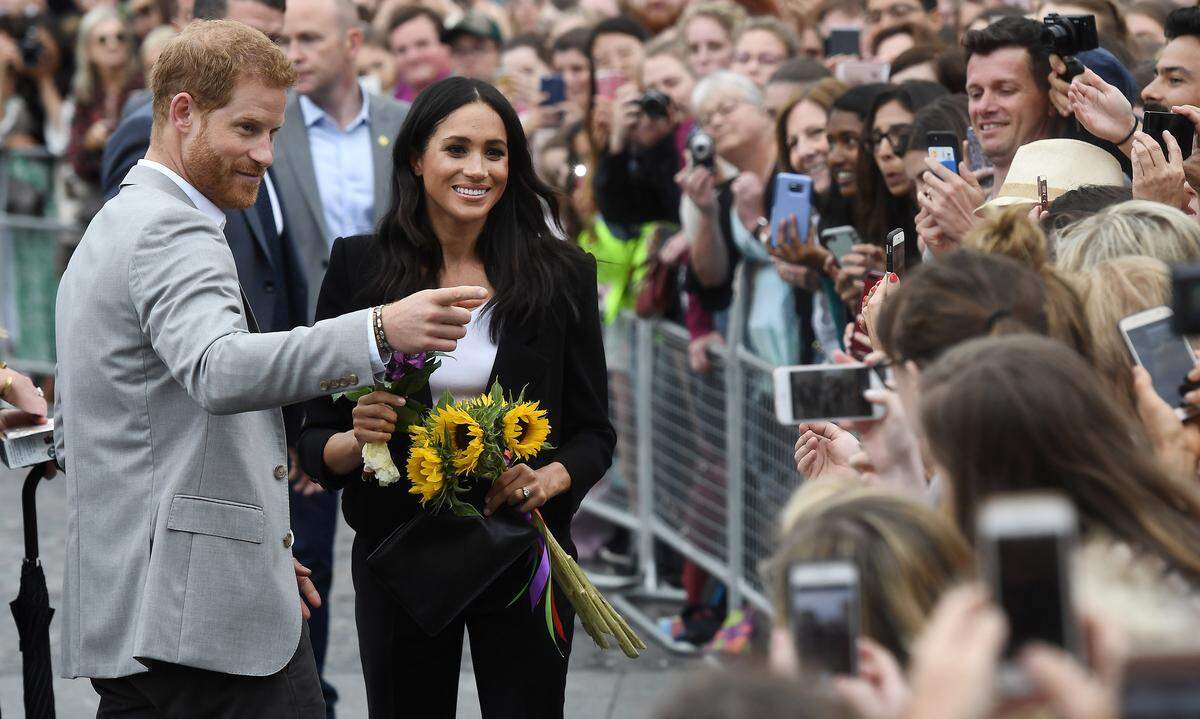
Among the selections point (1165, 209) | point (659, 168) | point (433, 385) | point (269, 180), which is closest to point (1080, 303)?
point (1165, 209)

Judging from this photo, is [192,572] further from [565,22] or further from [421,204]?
[565,22]

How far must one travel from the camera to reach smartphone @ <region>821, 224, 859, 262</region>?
228 inches

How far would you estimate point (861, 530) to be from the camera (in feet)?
7.34

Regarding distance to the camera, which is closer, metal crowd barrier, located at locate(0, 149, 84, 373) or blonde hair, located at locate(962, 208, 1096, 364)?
blonde hair, located at locate(962, 208, 1096, 364)

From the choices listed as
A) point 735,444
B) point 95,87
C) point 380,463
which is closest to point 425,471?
point 380,463

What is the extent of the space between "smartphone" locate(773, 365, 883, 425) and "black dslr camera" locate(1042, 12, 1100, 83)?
2182mm

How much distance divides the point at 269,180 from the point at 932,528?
3.66 m

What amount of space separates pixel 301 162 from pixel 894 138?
2.06 metres

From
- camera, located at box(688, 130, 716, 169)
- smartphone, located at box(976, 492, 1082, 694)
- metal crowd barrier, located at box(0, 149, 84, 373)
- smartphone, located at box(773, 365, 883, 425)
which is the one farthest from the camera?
metal crowd barrier, located at box(0, 149, 84, 373)

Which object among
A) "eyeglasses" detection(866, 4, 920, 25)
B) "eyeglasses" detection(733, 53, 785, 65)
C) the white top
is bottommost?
the white top

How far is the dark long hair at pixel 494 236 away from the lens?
416 cm

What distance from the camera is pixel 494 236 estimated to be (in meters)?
4.32

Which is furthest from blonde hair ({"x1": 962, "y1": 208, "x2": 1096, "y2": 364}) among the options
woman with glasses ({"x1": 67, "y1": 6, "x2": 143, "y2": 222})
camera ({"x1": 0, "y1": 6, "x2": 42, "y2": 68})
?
camera ({"x1": 0, "y1": 6, "x2": 42, "y2": 68})

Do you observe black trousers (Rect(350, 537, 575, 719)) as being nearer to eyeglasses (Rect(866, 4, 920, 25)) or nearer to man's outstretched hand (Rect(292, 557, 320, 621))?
man's outstretched hand (Rect(292, 557, 320, 621))
